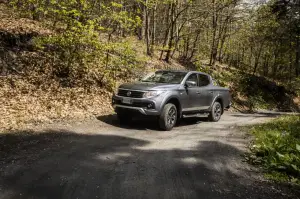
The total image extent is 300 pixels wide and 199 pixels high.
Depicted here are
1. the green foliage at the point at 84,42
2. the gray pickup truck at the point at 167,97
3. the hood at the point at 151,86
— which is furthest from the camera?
the green foliage at the point at 84,42

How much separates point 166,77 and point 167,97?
129 cm

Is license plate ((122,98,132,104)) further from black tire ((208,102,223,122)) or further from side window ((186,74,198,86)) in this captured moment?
black tire ((208,102,223,122))

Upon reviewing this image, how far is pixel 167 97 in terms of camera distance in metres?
8.05

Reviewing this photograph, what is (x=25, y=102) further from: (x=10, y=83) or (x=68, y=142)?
(x=68, y=142)

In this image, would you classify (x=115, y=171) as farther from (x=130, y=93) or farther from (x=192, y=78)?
(x=192, y=78)

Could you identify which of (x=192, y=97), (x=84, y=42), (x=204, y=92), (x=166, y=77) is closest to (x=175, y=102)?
(x=192, y=97)

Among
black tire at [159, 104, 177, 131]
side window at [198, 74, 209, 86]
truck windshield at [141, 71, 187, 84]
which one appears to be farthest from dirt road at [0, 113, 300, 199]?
side window at [198, 74, 209, 86]

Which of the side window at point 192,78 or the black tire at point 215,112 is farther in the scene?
the black tire at point 215,112

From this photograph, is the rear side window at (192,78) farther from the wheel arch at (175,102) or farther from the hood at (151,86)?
the wheel arch at (175,102)

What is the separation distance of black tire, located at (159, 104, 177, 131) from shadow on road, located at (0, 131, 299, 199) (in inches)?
63.8

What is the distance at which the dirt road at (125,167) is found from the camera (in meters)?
3.91

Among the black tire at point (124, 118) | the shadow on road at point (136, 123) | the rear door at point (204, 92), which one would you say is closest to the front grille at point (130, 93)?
the black tire at point (124, 118)

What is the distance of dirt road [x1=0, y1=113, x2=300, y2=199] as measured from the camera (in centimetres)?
391

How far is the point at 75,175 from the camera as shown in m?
4.38
